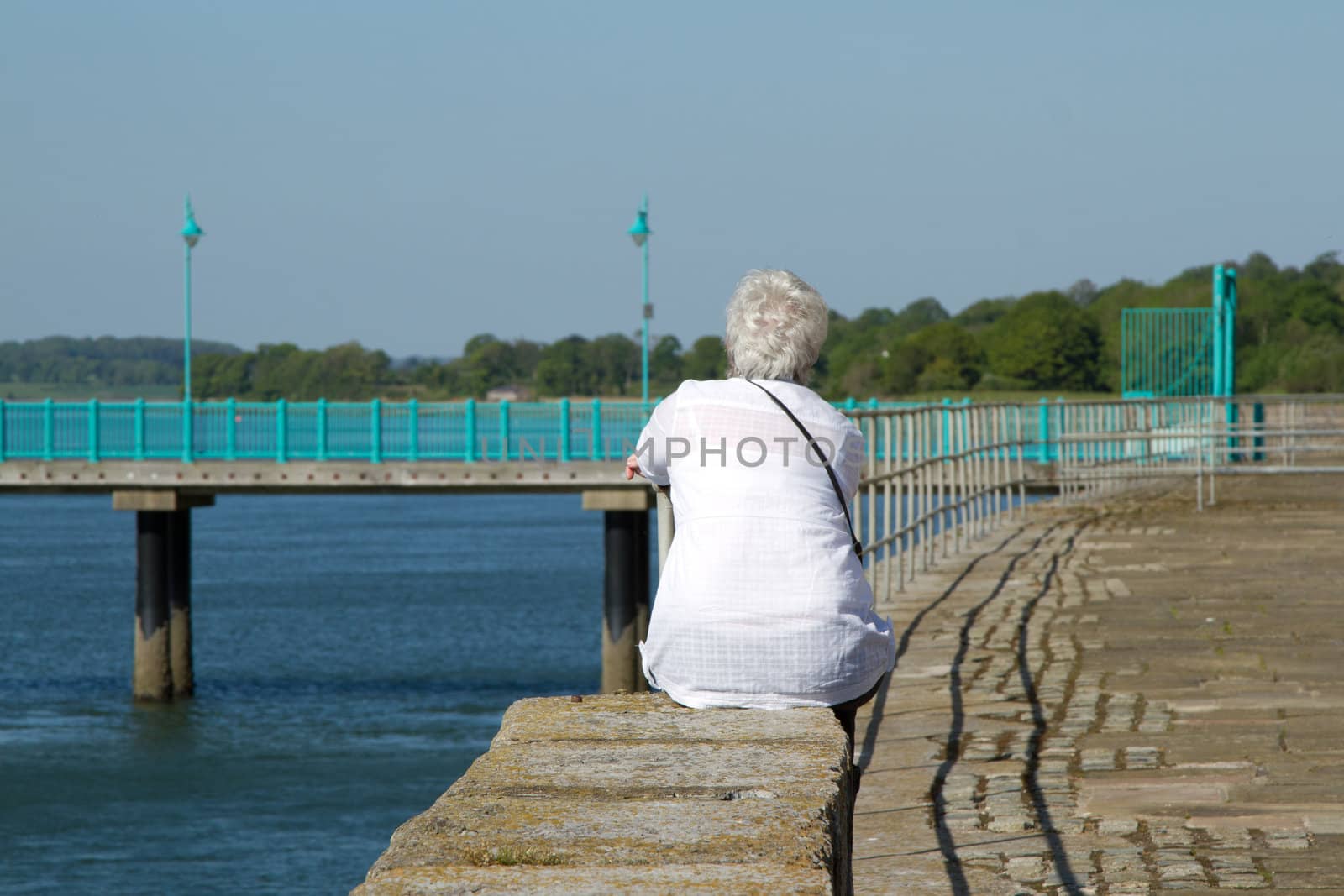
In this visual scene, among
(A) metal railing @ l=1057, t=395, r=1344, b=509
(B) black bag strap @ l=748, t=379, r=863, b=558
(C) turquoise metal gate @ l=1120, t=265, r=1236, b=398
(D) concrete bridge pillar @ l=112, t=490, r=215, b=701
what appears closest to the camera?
(B) black bag strap @ l=748, t=379, r=863, b=558

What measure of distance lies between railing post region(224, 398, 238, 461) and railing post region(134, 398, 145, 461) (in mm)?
1376

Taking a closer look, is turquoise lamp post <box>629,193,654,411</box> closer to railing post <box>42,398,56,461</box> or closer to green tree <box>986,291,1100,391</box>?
railing post <box>42,398,56,461</box>

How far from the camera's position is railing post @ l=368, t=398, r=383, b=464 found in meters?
30.4

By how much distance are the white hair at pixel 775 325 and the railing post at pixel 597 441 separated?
2642 cm

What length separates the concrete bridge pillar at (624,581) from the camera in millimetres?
27484

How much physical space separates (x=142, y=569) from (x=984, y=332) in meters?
97.6

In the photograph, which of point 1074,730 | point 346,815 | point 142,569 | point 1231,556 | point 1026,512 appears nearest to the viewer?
point 1074,730

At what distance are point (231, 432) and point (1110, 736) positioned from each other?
2593 cm

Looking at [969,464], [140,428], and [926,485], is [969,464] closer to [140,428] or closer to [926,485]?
[926,485]

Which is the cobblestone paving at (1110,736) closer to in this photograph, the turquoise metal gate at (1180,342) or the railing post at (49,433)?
the turquoise metal gate at (1180,342)

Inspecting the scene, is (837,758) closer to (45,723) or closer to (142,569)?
(45,723)

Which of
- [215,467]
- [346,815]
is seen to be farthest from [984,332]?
[346,815]

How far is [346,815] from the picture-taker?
66.4ft

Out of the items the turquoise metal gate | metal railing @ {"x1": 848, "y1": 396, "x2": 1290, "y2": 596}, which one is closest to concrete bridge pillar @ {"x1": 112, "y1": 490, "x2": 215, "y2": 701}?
metal railing @ {"x1": 848, "y1": 396, "x2": 1290, "y2": 596}
